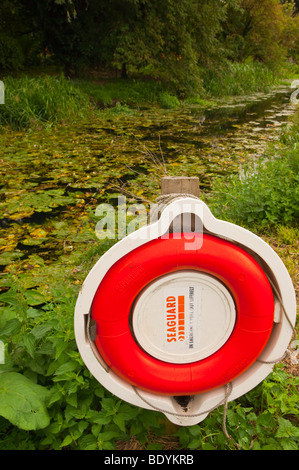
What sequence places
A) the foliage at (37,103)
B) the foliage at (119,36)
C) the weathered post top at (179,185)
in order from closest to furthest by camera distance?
the weathered post top at (179,185) → the foliage at (37,103) → the foliage at (119,36)

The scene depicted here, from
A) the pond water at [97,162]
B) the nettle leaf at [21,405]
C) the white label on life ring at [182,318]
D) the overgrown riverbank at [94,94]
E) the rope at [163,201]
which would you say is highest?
the rope at [163,201]

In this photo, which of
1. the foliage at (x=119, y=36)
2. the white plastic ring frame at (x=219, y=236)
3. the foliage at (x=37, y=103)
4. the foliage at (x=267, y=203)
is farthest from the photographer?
the foliage at (x=119, y=36)

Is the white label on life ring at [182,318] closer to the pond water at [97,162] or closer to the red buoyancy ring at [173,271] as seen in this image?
the red buoyancy ring at [173,271]

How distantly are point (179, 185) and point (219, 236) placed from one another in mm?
370

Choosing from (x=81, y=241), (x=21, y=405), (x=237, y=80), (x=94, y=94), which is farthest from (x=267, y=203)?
(x=237, y=80)

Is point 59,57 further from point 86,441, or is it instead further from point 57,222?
point 86,441

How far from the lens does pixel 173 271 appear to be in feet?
3.43

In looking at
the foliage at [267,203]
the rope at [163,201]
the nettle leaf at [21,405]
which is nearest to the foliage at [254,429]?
the nettle leaf at [21,405]

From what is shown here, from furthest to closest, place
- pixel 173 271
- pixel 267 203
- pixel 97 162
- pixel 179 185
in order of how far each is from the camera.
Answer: pixel 97 162, pixel 267 203, pixel 179 185, pixel 173 271

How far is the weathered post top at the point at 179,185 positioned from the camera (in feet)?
4.51

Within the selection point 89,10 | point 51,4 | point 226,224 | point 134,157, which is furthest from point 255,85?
point 226,224

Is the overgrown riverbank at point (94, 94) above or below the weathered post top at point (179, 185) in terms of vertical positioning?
below

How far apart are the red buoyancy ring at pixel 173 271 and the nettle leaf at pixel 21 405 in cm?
25

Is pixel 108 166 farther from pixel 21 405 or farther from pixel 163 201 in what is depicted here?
pixel 21 405
